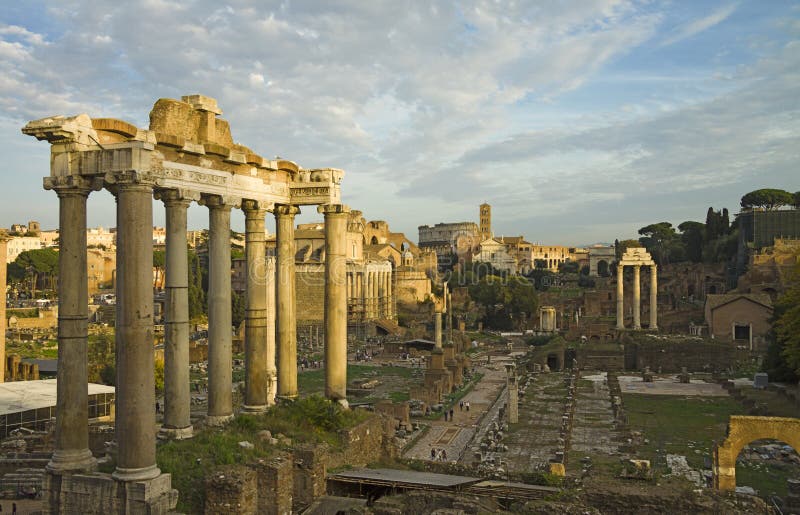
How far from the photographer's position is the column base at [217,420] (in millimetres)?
13008

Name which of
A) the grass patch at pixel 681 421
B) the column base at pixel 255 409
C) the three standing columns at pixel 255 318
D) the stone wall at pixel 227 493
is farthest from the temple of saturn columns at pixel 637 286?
the stone wall at pixel 227 493

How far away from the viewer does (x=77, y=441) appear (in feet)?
34.8

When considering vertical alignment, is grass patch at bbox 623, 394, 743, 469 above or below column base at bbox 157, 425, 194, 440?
below

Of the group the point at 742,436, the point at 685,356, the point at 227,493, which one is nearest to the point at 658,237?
the point at 685,356

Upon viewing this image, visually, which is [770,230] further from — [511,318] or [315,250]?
[315,250]

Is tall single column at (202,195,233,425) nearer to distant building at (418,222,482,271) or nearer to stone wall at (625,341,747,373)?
stone wall at (625,341,747,373)

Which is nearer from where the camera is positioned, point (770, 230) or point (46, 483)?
point (46, 483)

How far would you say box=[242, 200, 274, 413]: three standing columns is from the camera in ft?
45.6

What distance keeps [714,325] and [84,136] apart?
195ft

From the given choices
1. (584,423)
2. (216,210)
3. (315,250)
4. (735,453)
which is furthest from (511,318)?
(216,210)

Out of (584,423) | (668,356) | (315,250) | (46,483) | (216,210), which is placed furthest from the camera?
(315,250)

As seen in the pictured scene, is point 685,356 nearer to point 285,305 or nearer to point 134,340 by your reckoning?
point 285,305

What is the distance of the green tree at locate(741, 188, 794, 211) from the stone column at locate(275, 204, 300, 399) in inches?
3412

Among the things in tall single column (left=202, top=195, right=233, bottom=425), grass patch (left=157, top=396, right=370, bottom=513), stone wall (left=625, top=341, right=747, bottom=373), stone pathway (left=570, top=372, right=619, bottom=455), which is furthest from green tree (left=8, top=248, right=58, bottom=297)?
grass patch (left=157, top=396, right=370, bottom=513)
